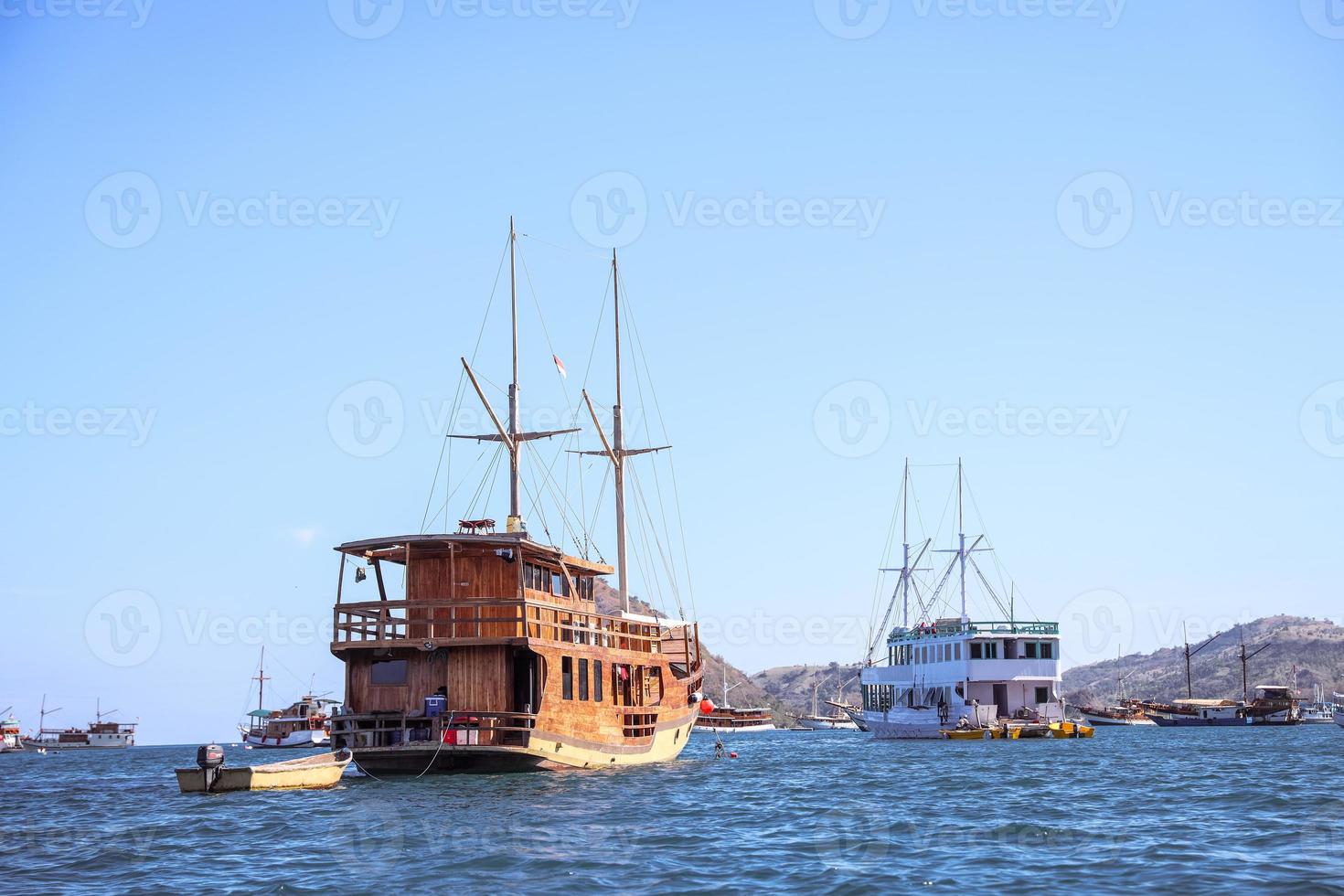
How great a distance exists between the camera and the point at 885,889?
1800 cm

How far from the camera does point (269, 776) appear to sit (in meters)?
32.4

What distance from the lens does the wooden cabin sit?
113ft

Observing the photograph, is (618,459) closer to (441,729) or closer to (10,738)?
(441,729)

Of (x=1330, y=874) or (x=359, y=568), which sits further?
(x=359, y=568)

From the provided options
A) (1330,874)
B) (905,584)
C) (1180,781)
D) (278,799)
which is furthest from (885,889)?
(905,584)

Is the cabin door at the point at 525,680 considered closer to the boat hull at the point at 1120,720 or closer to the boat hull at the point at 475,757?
the boat hull at the point at 475,757

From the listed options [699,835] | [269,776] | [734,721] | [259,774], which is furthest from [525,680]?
[734,721]

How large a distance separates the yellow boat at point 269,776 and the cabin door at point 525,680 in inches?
192

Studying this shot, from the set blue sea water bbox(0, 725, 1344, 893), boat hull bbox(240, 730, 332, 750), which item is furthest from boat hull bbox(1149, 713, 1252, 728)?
blue sea water bbox(0, 725, 1344, 893)

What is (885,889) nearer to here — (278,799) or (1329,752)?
(278,799)

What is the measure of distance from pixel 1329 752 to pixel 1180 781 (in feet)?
74.5

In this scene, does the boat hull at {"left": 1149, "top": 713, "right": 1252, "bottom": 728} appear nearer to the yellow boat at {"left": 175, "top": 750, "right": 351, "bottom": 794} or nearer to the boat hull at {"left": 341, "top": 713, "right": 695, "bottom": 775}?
the boat hull at {"left": 341, "top": 713, "right": 695, "bottom": 775}

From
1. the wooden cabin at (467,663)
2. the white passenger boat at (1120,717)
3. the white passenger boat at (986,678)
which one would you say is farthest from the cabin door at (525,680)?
the white passenger boat at (1120,717)

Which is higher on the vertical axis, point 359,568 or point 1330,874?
point 359,568
